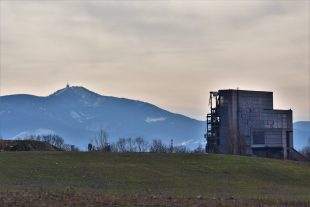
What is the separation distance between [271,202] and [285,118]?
133791 mm

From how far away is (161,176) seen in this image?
162 ft

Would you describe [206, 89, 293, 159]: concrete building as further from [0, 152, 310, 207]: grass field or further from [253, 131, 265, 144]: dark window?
[0, 152, 310, 207]: grass field

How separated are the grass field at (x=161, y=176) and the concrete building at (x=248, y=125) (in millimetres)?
90659

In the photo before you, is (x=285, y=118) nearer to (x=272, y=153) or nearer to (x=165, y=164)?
(x=272, y=153)

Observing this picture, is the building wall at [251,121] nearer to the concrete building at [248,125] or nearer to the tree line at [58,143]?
the concrete building at [248,125]

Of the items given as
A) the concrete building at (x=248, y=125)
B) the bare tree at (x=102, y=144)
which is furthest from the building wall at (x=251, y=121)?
the bare tree at (x=102, y=144)

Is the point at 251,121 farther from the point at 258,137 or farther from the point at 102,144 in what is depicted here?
the point at 102,144

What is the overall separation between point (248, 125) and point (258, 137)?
Result: 3.91m

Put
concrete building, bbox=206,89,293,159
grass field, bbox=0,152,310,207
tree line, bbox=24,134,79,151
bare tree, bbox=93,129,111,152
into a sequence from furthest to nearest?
concrete building, bbox=206,89,293,159, tree line, bbox=24,134,79,151, bare tree, bbox=93,129,111,152, grass field, bbox=0,152,310,207

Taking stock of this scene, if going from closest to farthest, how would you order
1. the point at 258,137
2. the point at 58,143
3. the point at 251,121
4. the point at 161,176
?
the point at 161,176
the point at 58,143
the point at 258,137
the point at 251,121

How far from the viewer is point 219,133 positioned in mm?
157125

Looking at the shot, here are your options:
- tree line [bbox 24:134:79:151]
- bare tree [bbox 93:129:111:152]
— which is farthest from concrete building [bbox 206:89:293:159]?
tree line [bbox 24:134:79:151]

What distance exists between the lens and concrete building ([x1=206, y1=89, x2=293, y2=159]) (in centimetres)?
15612

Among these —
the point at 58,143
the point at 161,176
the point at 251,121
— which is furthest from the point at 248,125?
the point at 161,176
